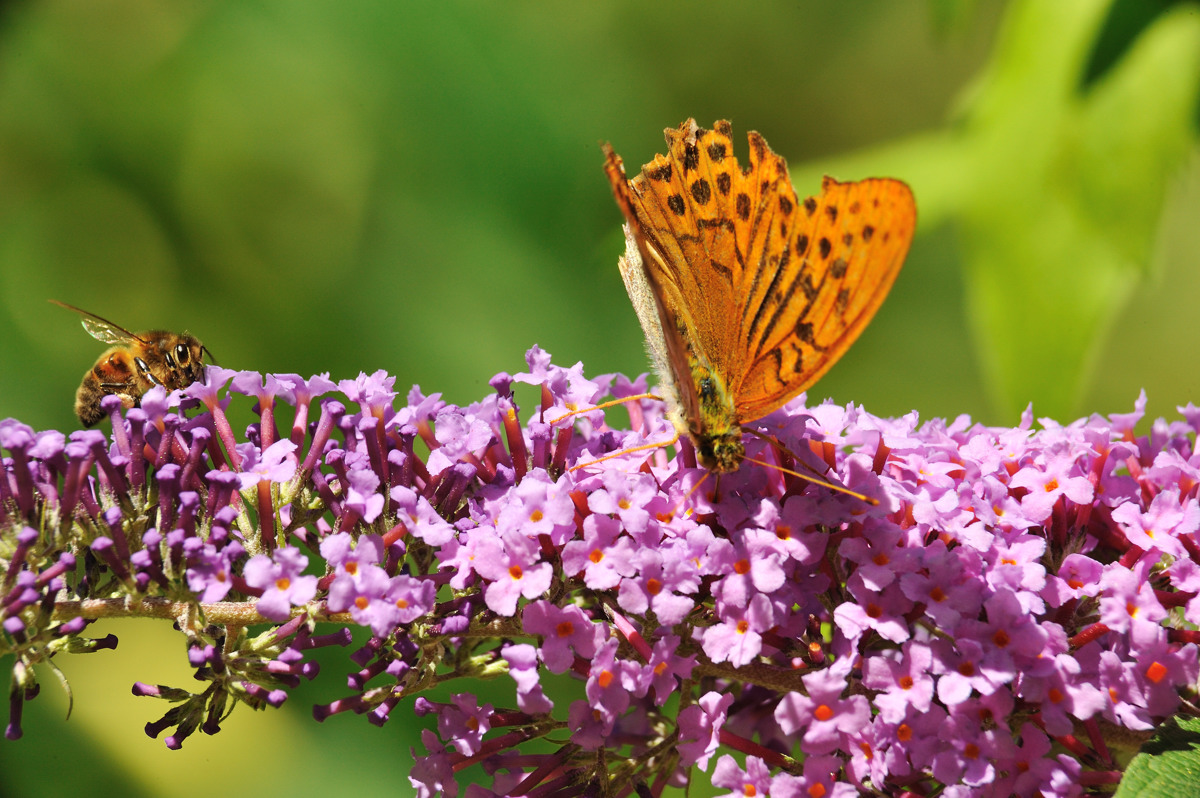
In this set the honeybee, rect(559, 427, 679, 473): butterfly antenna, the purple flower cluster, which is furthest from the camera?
the honeybee

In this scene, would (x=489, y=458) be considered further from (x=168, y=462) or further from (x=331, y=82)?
(x=331, y=82)

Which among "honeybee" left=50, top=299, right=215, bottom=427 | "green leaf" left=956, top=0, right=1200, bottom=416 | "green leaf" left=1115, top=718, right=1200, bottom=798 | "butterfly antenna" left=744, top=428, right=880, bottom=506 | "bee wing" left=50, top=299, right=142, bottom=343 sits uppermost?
"green leaf" left=956, top=0, right=1200, bottom=416

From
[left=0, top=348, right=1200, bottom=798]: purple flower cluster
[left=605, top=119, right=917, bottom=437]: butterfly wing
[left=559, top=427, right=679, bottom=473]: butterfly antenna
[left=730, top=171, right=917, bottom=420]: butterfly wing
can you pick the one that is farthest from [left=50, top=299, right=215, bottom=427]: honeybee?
[left=730, top=171, right=917, bottom=420]: butterfly wing

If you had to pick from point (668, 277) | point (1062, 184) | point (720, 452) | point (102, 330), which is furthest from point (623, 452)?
point (1062, 184)

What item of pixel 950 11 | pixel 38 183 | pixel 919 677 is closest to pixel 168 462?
pixel 919 677

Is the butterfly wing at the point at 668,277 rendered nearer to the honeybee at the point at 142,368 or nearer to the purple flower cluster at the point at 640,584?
the purple flower cluster at the point at 640,584

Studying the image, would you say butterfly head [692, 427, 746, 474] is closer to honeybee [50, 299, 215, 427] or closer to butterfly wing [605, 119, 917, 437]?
butterfly wing [605, 119, 917, 437]

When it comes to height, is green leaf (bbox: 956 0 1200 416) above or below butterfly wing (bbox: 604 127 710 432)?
above
